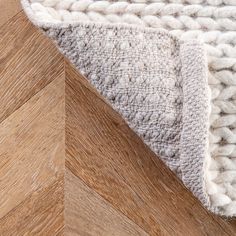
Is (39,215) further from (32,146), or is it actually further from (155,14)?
(155,14)

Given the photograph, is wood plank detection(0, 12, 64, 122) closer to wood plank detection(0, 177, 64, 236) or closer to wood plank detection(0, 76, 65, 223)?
wood plank detection(0, 76, 65, 223)

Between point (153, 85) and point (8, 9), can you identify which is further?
point (8, 9)

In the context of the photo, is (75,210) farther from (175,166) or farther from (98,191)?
(175,166)

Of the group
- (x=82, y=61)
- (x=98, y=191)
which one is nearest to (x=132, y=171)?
(x=98, y=191)

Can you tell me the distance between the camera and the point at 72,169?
623mm

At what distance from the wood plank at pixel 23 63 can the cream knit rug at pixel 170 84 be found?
0.21ft

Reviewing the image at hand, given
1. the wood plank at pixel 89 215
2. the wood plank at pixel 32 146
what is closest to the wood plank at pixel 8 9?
the wood plank at pixel 32 146

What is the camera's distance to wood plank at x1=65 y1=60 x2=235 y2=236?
0.62 meters

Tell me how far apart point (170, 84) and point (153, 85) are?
20 millimetres

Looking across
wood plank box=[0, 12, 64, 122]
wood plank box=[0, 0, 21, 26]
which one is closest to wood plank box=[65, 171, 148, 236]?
wood plank box=[0, 12, 64, 122]

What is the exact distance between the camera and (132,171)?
0.62 meters

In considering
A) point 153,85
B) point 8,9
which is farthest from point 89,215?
point 8,9

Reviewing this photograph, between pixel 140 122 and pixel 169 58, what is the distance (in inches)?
3.2

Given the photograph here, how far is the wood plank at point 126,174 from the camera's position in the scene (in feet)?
2.02
